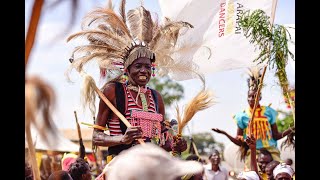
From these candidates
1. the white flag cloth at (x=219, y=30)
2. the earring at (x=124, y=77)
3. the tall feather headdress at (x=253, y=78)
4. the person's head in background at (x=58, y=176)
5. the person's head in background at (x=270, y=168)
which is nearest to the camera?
the person's head in background at (x=58, y=176)

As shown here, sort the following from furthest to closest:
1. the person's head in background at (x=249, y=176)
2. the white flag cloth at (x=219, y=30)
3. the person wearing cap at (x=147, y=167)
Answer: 1. the white flag cloth at (x=219, y=30)
2. the person's head in background at (x=249, y=176)
3. the person wearing cap at (x=147, y=167)

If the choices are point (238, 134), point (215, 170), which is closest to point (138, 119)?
point (238, 134)

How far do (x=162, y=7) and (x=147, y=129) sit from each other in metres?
1.44

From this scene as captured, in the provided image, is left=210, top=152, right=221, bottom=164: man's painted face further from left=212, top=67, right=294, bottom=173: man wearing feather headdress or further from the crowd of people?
the crowd of people

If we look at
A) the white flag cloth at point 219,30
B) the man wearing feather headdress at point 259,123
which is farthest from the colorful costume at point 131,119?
the man wearing feather headdress at point 259,123

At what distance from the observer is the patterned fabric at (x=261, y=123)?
7707 mm

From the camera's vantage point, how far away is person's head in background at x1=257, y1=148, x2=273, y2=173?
290 inches

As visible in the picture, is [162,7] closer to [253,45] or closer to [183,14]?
[183,14]

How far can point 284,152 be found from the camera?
376 inches

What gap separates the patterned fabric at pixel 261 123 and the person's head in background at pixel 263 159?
0.59 feet

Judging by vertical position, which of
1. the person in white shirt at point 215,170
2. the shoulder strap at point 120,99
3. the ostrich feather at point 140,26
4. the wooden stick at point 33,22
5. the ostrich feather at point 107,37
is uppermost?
the ostrich feather at point 140,26

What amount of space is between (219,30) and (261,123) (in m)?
1.70

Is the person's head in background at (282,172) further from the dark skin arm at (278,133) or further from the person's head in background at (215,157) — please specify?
the person's head in background at (215,157)

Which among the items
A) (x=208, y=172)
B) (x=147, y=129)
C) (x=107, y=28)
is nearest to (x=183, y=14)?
(x=107, y=28)
